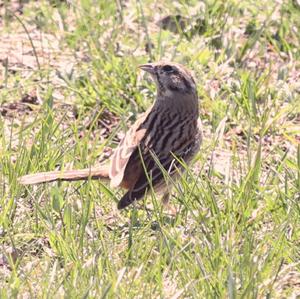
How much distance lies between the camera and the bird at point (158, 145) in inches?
250

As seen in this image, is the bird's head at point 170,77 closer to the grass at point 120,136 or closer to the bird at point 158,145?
the bird at point 158,145

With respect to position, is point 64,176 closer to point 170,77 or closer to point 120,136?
point 170,77

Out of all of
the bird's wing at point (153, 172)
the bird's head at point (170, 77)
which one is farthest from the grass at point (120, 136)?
the bird's head at point (170, 77)

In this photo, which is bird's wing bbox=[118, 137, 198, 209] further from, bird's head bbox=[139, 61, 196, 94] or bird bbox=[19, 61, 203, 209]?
bird's head bbox=[139, 61, 196, 94]

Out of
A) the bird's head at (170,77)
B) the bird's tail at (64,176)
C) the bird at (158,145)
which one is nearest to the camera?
the bird's tail at (64,176)

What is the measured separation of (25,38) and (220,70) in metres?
1.49

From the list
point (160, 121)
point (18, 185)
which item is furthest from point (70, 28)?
point (18, 185)

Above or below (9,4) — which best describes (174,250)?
above

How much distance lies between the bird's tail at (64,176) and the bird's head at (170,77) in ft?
2.66

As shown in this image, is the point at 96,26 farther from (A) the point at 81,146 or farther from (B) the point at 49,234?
(B) the point at 49,234

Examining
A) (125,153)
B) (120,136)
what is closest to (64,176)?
(125,153)

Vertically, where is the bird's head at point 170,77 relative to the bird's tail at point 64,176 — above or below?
above

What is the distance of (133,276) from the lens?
5227 millimetres

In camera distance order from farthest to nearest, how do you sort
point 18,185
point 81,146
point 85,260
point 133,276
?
point 81,146, point 18,185, point 85,260, point 133,276
